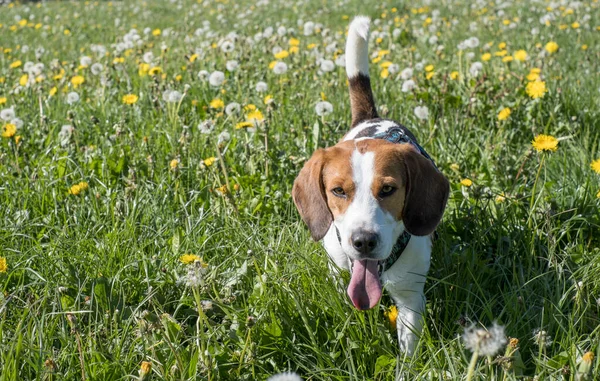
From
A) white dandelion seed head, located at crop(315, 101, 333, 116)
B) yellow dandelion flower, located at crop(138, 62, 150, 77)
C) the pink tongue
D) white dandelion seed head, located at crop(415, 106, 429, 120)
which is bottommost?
yellow dandelion flower, located at crop(138, 62, 150, 77)

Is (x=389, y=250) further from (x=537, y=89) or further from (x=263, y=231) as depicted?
(x=537, y=89)

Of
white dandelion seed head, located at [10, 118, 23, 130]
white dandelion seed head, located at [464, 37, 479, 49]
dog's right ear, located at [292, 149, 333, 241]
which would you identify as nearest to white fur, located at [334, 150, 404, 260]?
dog's right ear, located at [292, 149, 333, 241]

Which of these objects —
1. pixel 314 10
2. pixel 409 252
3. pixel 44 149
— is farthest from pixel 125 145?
pixel 314 10

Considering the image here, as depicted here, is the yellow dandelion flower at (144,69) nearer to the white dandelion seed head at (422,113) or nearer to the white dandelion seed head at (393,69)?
the white dandelion seed head at (393,69)

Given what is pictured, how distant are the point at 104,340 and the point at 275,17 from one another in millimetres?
8745

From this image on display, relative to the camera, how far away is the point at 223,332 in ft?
8.52

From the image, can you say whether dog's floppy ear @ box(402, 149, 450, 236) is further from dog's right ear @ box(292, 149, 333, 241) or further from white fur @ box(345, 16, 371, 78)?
white fur @ box(345, 16, 371, 78)

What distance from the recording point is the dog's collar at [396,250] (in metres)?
2.83

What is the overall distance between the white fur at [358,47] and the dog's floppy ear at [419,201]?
1.42 m

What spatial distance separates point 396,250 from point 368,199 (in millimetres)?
369

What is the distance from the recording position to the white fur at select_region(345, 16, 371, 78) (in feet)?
13.2

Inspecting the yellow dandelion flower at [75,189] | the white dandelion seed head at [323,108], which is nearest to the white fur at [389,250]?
the yellow dandelion flower at [75,189]

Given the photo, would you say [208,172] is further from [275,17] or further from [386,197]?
[275,17]

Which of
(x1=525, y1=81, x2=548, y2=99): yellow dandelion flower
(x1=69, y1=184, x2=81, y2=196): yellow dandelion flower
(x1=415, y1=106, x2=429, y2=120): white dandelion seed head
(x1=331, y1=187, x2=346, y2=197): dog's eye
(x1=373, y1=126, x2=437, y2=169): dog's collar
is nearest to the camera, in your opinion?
(x1=331, y1=187, x2=346, y2=197): dog's eye
